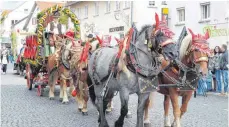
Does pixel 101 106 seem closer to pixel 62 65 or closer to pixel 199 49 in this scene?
pixel 199 49

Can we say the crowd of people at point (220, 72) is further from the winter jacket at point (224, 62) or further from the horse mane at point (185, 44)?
the horse mane at point (185, 44)

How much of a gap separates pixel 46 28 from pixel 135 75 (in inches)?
288

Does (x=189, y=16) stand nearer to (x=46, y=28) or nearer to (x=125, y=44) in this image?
(x=46, y=28)

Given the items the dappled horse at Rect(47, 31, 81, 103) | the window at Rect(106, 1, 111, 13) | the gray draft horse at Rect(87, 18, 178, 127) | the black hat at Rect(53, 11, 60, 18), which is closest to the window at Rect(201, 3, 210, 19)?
the window at Rect(106, 1, 111, 13)

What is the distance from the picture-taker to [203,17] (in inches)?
966

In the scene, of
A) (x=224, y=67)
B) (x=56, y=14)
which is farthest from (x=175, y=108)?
(x=224, y=67)

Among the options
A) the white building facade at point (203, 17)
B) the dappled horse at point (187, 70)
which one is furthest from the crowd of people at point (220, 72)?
the dappled horse at point (187, 70)

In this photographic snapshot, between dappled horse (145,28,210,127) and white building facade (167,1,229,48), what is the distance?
12724 mm

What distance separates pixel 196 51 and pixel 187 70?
491 millimetres

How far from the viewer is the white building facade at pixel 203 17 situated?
20.1 m

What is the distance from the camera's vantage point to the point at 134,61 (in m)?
6.50

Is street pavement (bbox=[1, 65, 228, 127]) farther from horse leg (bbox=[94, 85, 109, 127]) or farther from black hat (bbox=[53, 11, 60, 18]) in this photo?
black hat (bbox=[53, 11, 60, 18])

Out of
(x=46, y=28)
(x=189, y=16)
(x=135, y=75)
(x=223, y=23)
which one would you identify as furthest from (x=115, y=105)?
(x=189, y=16)

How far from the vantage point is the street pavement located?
8383 millimetres
